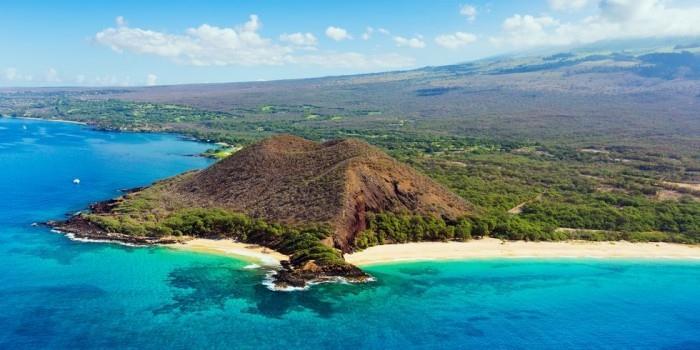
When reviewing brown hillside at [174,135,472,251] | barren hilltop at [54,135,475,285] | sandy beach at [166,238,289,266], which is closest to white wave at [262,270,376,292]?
barren hilltop at [54,135,475,285]

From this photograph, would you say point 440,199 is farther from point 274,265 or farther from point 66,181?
point 66,181

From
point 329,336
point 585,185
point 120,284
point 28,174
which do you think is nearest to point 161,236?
point 120,284

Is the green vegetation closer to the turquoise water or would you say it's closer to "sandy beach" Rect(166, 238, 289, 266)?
"sandy beach" Rect(166, 238, 289, 266)

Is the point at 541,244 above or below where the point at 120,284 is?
below

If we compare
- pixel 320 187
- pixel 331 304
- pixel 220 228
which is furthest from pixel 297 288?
pixel 320 187

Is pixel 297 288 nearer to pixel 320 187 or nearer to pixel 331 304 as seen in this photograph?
pixel 331 304

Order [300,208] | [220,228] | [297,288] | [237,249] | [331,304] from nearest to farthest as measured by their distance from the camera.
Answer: [331,304] < [297,288] < [237,249] < [220,228] < [300,208]
